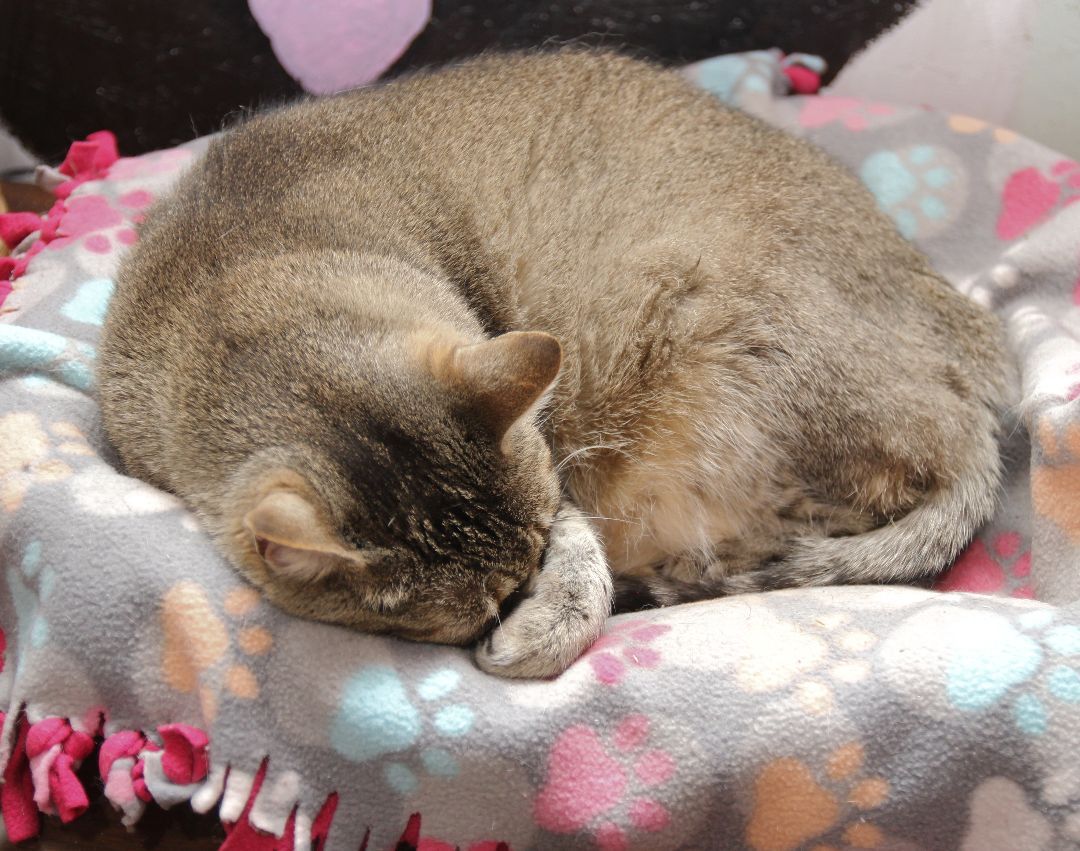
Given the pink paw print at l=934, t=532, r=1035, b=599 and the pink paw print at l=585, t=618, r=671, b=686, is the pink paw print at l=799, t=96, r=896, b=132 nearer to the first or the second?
the pink paw print at l=934, t=532, r=1035, b=599

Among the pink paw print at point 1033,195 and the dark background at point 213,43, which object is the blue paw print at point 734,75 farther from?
the pink paw print at point 1033,195

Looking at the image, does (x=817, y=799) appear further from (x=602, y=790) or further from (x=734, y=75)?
(x=734, y=75)

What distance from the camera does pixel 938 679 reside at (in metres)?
1.41

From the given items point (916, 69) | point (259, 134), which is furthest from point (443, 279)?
point (916, 69)

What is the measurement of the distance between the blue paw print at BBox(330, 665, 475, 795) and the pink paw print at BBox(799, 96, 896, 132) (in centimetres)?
213

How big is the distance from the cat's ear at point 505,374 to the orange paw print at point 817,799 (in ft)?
2.12

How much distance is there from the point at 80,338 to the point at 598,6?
68.1 inches

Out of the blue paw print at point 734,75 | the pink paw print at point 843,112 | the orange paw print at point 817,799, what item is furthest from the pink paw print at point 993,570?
the blue paw print at point 734,75

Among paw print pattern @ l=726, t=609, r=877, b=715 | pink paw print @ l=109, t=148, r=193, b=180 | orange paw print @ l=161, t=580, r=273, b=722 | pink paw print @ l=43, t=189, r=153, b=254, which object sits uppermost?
pink paw print @ l=109, t=148, r=193, b=180

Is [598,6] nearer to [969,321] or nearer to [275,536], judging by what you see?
[969,321]

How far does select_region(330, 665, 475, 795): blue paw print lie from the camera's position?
1388 millimetres

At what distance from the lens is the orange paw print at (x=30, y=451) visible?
5.39 ft

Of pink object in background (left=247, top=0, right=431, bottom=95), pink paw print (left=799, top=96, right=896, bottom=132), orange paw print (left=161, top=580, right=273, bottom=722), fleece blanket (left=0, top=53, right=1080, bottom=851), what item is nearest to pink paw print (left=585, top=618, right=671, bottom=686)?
fleece blanket (left=0, top=53, right=1080, bottom=851)

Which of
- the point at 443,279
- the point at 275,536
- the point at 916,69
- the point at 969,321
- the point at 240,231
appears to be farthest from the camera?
the point at 916,69
